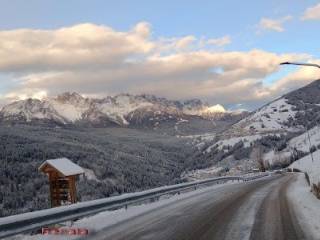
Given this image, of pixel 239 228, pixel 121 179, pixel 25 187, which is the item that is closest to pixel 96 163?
pixel 121 179

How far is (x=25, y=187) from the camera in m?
116

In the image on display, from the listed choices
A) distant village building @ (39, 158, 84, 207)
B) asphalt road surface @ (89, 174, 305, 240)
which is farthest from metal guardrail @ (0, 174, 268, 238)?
distant village building @ (39, 158, 84, 207)

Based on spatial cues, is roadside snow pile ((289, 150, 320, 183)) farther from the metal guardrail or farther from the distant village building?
the distant village building

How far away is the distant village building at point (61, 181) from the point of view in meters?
20.8

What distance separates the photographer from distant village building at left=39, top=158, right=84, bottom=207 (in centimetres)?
2080

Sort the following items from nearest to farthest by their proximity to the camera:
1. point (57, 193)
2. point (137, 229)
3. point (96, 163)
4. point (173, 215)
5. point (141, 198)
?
point (137, 229), point (173, 215), point (57, 193), point (141, 198), point (96, 163)

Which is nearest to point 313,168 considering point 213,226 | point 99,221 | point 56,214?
point 99,221

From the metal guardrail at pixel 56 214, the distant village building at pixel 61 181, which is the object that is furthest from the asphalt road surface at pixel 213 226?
the distant village building at pixel 61 181

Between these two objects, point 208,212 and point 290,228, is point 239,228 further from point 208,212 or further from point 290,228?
point 208,212

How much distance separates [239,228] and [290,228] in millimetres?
1253

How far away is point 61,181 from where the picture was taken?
21.3 m

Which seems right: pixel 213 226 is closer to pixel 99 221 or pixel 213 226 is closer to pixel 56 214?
pixel 56 214

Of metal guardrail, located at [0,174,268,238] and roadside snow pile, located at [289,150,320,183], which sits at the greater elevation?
metal guardrail, located at [0,174,268,238]

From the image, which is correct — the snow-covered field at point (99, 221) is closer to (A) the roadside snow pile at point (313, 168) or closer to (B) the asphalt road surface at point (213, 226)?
(B) the asphalt road surface at point (213, 226)
